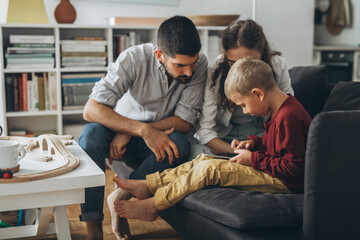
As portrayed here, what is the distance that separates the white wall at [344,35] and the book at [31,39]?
3575 mm

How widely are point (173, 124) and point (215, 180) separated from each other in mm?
506

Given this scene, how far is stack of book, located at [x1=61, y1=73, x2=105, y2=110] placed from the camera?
3.17 metres

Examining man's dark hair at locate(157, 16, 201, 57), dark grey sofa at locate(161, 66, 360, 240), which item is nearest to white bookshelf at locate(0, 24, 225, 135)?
man's dark hair at locate(157, 16, 201, 57)

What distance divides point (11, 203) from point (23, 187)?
0.22ft

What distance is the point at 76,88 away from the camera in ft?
10.5

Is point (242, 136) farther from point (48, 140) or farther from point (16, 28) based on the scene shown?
point (16, 28)

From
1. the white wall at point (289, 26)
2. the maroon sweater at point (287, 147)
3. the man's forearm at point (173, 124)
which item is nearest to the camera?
the maroon sweater at point (287, 147)

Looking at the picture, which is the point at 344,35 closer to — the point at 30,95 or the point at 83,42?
the point at 83,42

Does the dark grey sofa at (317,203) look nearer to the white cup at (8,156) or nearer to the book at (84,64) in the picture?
the white cup at (8,156)

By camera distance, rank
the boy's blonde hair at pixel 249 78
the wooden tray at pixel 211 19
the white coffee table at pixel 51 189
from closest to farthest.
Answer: the white coffee table at pixel 51 189
the boy's blonde hair at pixel 249 78
the wooden tray at pixel 211 19

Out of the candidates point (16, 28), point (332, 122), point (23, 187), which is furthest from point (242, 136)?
point (16, 28)

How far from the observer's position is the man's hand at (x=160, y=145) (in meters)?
1.80

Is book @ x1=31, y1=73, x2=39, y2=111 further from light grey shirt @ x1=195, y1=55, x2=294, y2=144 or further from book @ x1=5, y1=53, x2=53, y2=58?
light grey shirt @ x1=195, y1=55, x2=294, y2=144

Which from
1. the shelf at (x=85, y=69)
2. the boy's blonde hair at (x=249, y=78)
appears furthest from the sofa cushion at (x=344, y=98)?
the shelf at (x=85, y=69)
